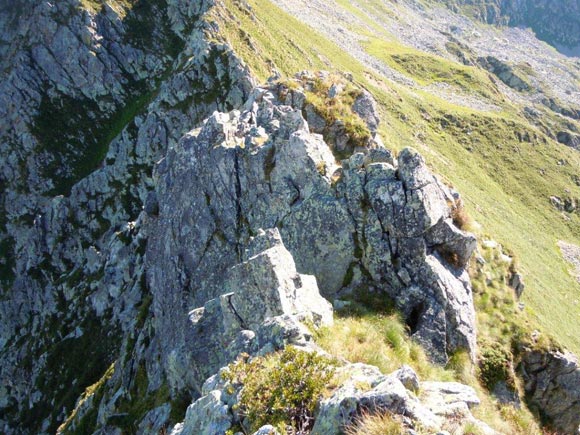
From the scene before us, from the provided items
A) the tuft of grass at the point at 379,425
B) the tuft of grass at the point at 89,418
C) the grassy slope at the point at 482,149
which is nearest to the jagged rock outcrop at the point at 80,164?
the tuft of grass at the point at 89,418

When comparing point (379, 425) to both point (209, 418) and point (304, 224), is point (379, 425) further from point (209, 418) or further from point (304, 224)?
point (304, 224)

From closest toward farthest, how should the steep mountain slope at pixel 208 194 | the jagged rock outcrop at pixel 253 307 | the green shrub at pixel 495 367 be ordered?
the jagged rock outcrop at pixel 253 307 < the green shrub at pixel 495 367 < the steep mountain slope at pixel 208 194

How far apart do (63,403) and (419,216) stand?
42624 millimetres

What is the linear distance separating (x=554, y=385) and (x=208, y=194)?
2155 centimetres

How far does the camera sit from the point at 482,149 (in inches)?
4434

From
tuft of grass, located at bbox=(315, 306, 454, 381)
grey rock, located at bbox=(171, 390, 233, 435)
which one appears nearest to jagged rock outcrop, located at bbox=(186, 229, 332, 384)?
tuft of grass, located at bbox=(315, 306, 454, 381)

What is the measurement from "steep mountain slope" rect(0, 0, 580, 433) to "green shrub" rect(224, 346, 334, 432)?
74.4 inches

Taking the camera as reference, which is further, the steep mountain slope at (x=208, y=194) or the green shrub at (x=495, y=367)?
the steep mountain slope at (x=208, y=194)

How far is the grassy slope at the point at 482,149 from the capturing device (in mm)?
68312

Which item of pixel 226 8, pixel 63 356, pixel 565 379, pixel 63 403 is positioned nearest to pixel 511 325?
pixel 565 379

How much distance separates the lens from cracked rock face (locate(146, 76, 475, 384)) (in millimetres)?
18266

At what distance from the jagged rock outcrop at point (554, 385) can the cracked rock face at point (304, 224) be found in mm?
3339

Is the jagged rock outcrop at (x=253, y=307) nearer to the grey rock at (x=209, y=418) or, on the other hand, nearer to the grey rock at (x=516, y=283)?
the grey rock at (x=209, y=418)

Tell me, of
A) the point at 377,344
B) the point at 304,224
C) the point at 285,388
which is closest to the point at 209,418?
the point at 285,388
